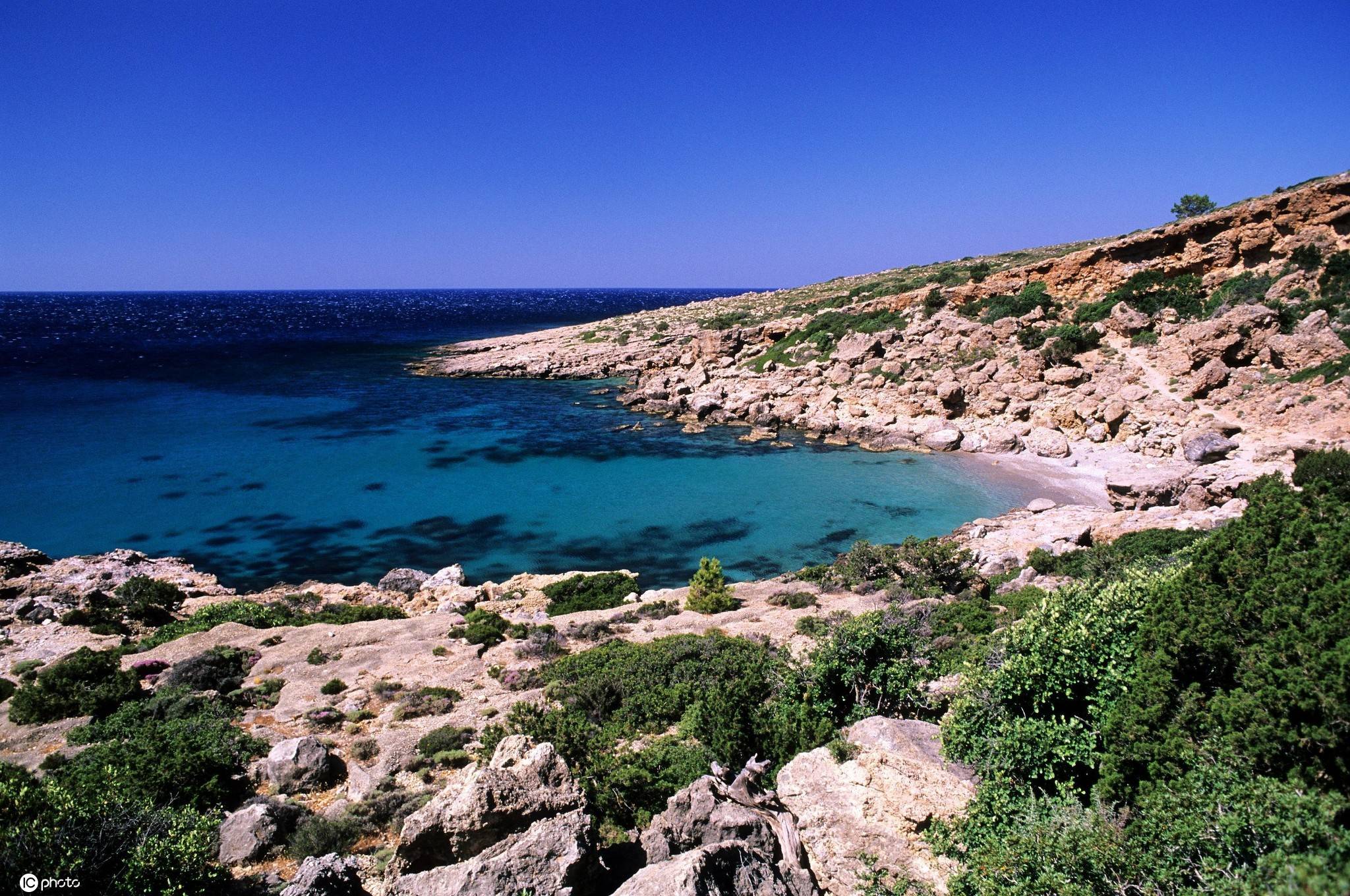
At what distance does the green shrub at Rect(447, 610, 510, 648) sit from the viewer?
16.6m

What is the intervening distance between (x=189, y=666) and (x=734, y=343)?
4578cm

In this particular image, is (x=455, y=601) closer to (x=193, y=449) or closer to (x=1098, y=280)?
(x=193, y=449)

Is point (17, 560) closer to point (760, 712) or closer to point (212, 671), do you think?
point (212, 671)

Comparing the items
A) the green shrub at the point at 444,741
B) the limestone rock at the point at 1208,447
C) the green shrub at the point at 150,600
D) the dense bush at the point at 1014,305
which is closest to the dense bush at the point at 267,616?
the green shrub at the point at 150,600

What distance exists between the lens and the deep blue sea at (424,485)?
2528 centimetres

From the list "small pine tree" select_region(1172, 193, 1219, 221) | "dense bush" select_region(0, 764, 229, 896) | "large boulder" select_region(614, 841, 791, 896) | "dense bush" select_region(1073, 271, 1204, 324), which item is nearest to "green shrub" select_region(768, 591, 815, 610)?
"large boulder" select_region(614, 841, 791, 896)

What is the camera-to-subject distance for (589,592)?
20.7 meters

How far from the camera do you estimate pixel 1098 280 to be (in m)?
40.7

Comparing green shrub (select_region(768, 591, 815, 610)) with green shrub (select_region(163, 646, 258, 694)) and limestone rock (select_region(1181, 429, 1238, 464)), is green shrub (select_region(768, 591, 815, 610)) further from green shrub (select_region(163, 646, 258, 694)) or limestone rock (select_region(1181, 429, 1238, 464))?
limestone rock (select_region(1181, 429, 1238, 464))

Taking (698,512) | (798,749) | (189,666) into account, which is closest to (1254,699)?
(798,749)

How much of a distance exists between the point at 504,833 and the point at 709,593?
1219cm

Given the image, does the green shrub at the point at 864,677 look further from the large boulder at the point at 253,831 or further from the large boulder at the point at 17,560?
the large boulder at the point at 17,560

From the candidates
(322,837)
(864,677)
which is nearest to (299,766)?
(322,837)

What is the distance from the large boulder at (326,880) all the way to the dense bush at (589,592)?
12188 millimetres
